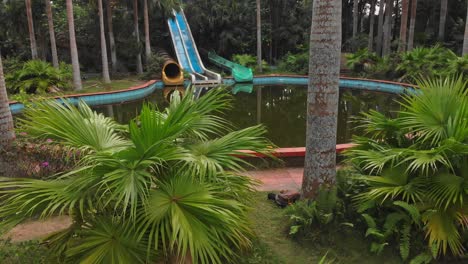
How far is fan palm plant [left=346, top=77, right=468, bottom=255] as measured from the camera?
3.44 meters

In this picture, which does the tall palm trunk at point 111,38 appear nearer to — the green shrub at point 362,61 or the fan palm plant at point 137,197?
the green shrub at point 362,61

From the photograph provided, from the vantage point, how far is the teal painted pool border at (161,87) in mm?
15023

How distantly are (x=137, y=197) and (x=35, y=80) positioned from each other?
1456 cm

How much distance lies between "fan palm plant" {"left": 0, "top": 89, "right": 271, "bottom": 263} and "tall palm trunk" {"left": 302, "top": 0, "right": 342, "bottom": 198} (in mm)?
1117

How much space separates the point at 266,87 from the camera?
20719 mm

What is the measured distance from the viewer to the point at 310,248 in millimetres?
3781

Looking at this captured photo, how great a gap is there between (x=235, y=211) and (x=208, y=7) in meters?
26.0

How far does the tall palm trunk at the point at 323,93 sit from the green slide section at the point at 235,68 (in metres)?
18.1

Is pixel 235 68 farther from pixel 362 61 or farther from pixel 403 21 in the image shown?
pixel 403 21

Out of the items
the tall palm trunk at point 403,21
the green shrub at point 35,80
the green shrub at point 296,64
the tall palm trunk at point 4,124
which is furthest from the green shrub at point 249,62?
the tall palm trunk at point 4,124

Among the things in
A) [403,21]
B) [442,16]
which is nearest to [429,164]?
[403,21]

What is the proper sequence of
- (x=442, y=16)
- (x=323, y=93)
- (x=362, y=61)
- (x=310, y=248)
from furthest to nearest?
(x=442, y=16) → (x=362, y=61) → (x=323, y=93) → (x=310, y=248)

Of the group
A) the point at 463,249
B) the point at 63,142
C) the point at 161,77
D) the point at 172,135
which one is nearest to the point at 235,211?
the point at 172,135

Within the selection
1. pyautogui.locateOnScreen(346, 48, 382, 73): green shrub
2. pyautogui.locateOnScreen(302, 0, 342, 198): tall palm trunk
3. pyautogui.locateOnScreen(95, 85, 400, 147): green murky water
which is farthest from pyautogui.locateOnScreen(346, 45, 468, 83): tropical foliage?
pyautogui.locateOnScreen(302, 0, 342, 198): tall palm trunk
